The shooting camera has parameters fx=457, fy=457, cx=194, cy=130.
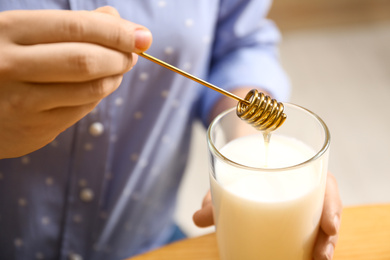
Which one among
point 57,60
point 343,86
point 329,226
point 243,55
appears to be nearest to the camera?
point 57,60

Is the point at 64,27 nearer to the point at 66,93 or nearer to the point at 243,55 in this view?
the point at 66,93

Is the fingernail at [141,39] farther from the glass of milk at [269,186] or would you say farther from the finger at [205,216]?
the finger at [205,216]

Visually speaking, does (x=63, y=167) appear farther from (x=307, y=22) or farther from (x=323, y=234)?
(x=307, y=22)

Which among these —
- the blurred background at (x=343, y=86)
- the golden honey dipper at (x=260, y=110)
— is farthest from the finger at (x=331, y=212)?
the blurred background at (x=343, y=86)

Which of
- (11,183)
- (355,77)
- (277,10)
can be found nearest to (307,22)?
(277,10)

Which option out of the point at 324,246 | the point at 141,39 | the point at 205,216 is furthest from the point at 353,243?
the point at 141,39

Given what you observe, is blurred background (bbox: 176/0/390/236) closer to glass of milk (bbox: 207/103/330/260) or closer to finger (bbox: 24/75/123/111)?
glass of milk (bbox: 207/103/330/260)
